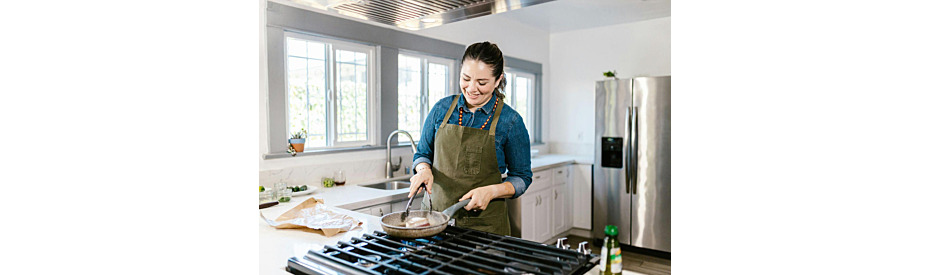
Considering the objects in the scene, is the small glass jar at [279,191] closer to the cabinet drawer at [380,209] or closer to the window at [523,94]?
the cabinet drawer at [380,209]

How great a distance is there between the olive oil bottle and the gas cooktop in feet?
0.10

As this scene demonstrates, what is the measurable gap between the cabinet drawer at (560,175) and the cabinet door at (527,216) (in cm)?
34

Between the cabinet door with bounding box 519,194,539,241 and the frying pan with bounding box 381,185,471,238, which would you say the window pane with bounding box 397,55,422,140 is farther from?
the frying pan with bounding box 381,185,471,238

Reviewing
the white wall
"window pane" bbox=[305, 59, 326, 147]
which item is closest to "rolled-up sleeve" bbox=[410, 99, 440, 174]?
"window pane" bbox=[305, 59, 326, 147]

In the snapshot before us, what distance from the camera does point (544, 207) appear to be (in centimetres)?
354

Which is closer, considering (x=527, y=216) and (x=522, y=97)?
(x=527, y=216)

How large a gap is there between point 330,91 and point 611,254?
214 cm

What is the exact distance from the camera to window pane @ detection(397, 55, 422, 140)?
10.3 feet

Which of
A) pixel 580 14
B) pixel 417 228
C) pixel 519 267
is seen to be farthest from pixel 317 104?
pixel 580 14

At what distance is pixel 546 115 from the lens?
4.70 m

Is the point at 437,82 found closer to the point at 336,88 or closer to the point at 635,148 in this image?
the point at 336,88
